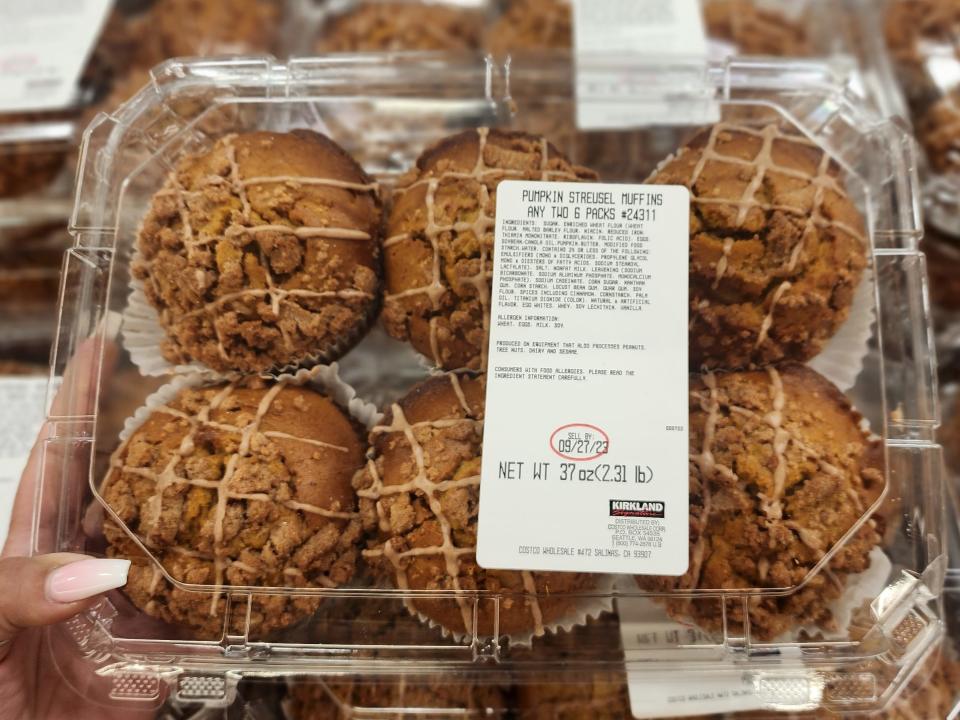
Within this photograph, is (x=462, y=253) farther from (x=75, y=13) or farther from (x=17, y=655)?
(x=75, y=13)

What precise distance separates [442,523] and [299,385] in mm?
363

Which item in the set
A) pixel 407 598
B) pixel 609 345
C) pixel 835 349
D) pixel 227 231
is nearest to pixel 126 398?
pixel 227 231

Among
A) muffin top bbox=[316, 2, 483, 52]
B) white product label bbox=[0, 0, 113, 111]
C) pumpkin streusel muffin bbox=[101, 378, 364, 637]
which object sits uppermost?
muffin top bbox=[316, 2, 483, 52]

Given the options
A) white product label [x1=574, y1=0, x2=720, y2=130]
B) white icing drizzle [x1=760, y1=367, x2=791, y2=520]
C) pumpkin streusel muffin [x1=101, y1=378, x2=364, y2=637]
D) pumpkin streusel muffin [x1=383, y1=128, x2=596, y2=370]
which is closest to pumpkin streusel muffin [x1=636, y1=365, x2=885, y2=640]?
white icing drizzle [x1=760, y1=367, x2=791, y2=520]

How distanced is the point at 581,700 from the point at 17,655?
39.0 inches

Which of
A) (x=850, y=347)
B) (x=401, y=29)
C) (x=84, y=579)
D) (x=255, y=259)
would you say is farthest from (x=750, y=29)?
(x=84, y=579)

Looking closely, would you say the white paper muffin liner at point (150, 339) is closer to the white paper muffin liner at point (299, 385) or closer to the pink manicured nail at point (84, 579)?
the white paper muffin liner at point (299, 385)

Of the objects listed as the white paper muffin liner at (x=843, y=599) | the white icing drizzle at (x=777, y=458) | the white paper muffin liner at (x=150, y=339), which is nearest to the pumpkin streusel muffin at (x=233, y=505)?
the white paper muffin liner at (x=150, y=339)

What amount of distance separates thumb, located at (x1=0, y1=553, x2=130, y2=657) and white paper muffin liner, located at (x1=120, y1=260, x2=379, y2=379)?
1.16 feet

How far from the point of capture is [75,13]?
2090 mm

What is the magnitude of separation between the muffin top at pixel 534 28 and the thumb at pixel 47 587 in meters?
1.70

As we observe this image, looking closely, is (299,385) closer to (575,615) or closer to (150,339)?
(150,339)

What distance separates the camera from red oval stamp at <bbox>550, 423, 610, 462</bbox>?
1188mm
